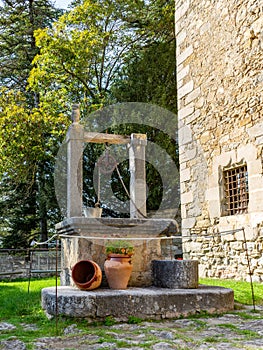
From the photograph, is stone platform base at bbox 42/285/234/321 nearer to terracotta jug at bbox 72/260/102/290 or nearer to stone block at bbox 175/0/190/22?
terracotta jug at bbox 72/260/102/290

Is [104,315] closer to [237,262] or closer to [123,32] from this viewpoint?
A: [237,262]

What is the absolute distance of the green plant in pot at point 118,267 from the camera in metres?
4.59

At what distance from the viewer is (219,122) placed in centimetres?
782

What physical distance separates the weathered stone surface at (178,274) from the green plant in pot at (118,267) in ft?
1.49

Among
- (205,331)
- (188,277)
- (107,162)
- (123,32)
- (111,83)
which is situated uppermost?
(123,32)

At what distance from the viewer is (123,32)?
1429 centimetres

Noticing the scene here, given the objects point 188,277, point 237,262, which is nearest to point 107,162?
point 188,277

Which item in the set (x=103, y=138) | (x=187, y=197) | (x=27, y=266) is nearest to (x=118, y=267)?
(x=103, y=138)

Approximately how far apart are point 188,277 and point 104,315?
47.0 inches

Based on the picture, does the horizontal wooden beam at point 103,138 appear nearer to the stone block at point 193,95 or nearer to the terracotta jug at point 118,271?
the terracotta jug at point 118,271

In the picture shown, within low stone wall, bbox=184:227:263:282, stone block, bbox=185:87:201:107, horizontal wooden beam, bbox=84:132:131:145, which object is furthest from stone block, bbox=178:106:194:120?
horizontal wooden beam, bbox=84:132:131:145

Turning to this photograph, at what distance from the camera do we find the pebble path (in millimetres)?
2936

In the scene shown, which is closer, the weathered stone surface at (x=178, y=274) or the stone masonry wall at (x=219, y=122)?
the weathered stone surface at (x=178, y=274)

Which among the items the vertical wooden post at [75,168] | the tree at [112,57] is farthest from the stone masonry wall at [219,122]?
the tree at [112,57]
